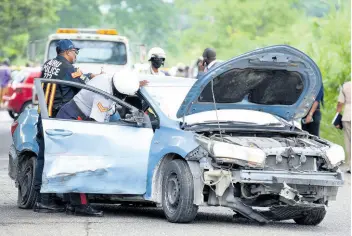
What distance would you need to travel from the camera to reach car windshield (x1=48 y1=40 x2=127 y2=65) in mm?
26406

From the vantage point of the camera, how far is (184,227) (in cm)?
1166

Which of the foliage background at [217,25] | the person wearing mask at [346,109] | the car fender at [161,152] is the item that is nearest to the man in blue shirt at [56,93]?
the car fender at [161,152]

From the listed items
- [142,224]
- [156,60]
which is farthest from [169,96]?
[156,60]

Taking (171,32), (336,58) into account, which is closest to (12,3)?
(336,58)

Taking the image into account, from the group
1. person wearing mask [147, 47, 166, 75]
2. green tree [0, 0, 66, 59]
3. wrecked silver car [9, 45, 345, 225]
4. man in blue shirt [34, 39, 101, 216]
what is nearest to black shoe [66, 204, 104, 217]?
man in blue shirt [34, 39, 101, 216]

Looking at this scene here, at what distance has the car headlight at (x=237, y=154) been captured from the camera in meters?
11.5

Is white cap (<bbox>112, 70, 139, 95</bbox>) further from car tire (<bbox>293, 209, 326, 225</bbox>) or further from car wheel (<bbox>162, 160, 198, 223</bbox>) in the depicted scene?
car tire (<bbox>293, 209, 326, 225</bbox>)

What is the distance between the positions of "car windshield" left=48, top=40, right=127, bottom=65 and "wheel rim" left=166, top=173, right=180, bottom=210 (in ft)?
47.3

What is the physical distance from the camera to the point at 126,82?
12.6 m

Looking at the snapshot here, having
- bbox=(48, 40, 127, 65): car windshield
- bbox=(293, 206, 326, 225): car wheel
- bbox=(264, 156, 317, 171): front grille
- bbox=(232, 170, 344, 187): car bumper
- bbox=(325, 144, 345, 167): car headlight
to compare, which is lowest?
bbox=(293, 206, 326, 225): car wheel

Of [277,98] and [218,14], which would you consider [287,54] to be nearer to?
[277,98]

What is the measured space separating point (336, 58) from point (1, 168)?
7.88 metres

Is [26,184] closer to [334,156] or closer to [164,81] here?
[164,81]

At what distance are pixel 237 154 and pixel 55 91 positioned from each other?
2521mm
